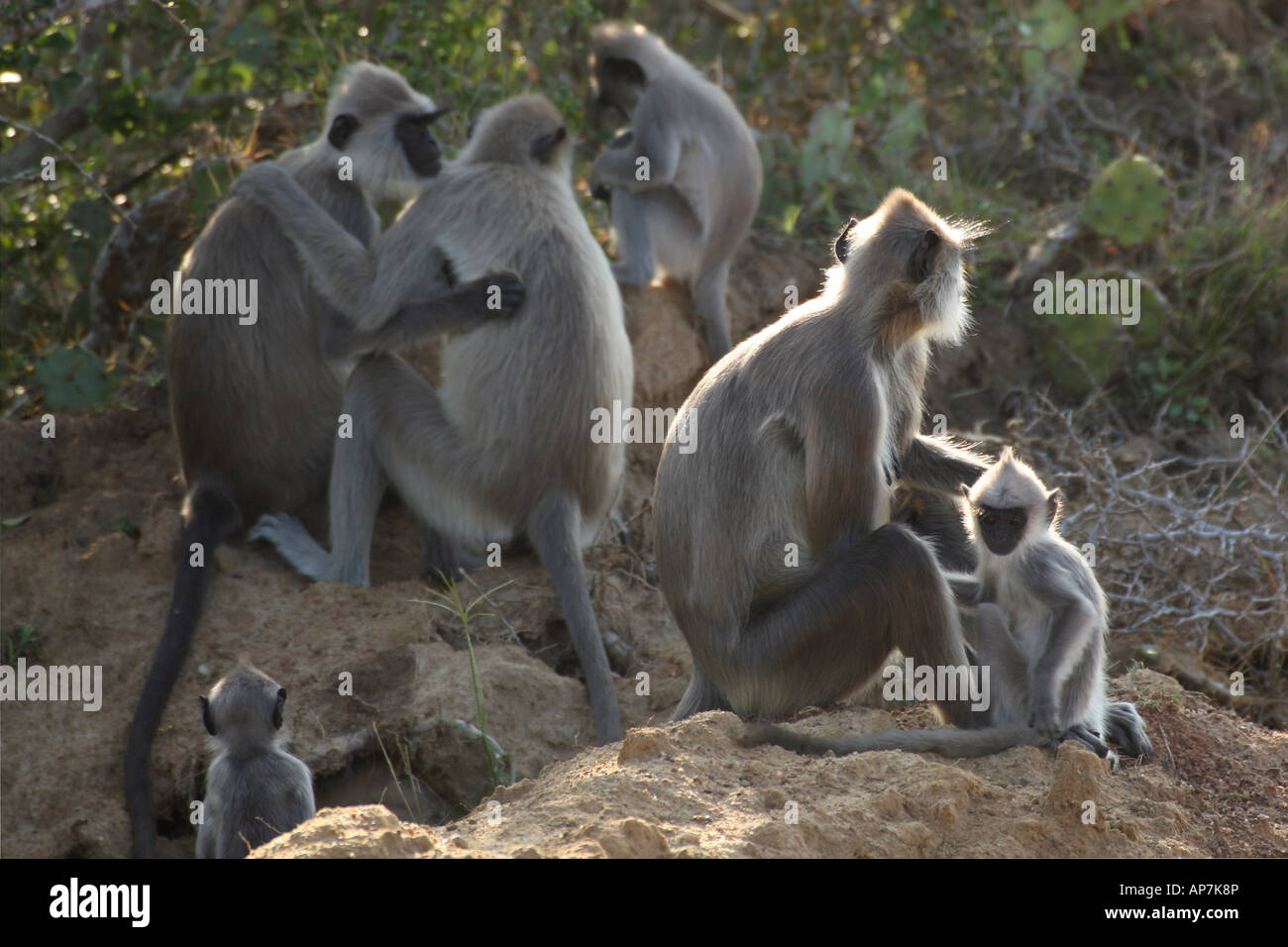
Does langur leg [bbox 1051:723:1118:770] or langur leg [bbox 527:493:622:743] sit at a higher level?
langur leg [bbox 527:493:622:743]

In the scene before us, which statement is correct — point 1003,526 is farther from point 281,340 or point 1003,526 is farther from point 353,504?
point 281,340

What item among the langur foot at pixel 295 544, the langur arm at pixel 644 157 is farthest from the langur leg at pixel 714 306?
the langur foot at pixel 295 544

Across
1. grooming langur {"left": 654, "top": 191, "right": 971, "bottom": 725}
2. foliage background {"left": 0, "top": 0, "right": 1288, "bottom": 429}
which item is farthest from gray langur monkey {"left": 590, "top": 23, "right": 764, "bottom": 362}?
grooming langur {"left": 654, "top": 191, "right": 971, "bottom": 725}

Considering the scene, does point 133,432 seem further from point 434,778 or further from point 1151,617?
point 1151,617

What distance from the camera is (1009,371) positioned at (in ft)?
22.3

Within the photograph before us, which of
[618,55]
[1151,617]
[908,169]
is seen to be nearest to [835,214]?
[908,169]

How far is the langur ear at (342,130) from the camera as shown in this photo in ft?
18.9

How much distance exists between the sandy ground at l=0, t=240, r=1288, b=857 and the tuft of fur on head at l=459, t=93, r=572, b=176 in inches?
42.9

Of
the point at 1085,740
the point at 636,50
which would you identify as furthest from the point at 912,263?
the point at 636,50

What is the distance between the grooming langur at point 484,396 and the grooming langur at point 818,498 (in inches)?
45.5

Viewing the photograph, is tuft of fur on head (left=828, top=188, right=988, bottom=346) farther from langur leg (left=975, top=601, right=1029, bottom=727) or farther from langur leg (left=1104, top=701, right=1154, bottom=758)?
langur leg (left=1104, top=701, right=1154, bottom=758)

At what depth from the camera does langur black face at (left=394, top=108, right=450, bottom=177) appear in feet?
18.9

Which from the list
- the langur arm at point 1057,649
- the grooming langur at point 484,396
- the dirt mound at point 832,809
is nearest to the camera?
the dirt mound at point 832,809

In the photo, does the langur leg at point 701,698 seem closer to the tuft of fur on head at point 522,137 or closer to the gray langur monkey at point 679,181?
the tuft of fur on head at point 522,137
